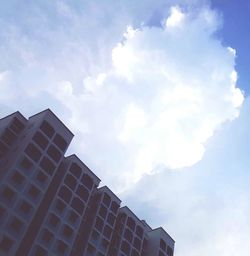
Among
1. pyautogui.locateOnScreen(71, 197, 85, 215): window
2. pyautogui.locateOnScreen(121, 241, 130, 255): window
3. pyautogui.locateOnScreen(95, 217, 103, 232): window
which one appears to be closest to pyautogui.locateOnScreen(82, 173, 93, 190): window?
Answer: pyautogui.locateOnScreen(71, 197, 85, 215): window

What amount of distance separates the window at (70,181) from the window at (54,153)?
11.0ft

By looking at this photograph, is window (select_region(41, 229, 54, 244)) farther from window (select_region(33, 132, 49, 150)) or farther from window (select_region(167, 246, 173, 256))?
window (select_region(167, 246, 173, 256))

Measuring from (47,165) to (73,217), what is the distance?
879 centimetres

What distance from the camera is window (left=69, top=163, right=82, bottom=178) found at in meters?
51.1

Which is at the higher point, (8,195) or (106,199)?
(106,199)

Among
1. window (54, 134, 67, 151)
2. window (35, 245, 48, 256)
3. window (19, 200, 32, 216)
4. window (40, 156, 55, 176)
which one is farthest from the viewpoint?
window (54, 134, 67, 151)

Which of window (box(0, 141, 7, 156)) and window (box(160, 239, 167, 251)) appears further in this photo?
window (box(160, 239, 167, 251))

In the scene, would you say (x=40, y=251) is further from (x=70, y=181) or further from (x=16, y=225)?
(x=70, y=181)

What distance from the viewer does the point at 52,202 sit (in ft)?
149

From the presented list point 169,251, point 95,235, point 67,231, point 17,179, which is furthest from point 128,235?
point 17,179

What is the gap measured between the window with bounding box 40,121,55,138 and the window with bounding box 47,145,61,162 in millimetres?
1927

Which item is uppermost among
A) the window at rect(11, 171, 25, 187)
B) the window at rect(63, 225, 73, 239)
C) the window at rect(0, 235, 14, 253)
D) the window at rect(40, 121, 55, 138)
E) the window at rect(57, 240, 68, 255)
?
the window at rect(40, 121, 55, 138)

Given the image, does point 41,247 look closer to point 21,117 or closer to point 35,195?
point 35,195

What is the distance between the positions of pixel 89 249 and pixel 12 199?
1521 centimetres
